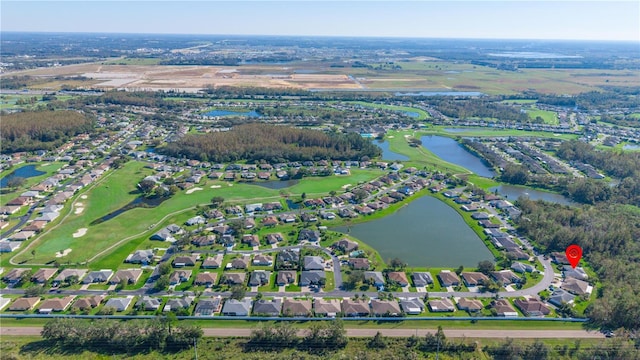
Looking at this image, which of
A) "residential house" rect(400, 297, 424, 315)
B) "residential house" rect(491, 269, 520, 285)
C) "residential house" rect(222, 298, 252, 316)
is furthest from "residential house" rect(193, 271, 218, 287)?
"residential house" rect(491, 269, 520, 285)

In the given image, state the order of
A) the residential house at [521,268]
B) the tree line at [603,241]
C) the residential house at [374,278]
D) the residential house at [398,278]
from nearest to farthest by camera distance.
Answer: the tree line at [603,241] < the residential house at [374,278] < the residential house at [398,278] < the residential house at [521,268]

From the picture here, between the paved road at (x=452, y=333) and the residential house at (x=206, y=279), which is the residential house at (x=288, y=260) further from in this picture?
the paved road at (x=452, y=333)

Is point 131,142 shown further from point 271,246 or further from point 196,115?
point 271,246

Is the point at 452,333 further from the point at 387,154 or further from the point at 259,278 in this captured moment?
the point at 387,154

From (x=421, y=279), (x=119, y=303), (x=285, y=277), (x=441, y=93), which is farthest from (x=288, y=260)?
(x=441, y=93)

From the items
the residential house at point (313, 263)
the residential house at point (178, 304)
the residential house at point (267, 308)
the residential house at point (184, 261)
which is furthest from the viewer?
the residential house at point (184, 261)

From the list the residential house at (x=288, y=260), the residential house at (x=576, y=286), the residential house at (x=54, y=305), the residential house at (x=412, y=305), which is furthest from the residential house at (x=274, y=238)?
the residential house at (x=576, y=286)
